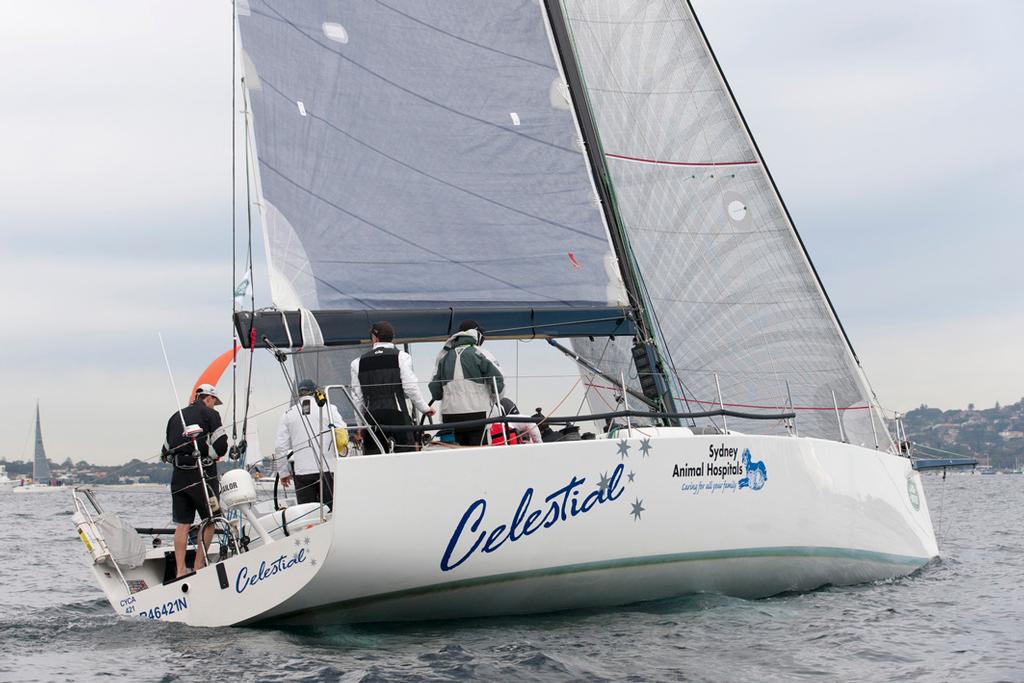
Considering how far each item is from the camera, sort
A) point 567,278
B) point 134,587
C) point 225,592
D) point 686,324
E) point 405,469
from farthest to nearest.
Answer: point 686,324
point 567,278
point 134,587
point 225,592
point 405,469

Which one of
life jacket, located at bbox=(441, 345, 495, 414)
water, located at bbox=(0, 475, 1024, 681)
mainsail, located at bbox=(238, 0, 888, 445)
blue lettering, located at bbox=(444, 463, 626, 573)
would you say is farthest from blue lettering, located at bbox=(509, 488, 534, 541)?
mainsail, located at bbox=(238, 0, 888, 445)

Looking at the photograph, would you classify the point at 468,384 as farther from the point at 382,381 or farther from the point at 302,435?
the point at 302,435

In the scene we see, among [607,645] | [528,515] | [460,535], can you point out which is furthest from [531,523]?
[607,645]

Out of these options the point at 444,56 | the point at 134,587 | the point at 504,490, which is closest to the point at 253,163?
the point at 444,56

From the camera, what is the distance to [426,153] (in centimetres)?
990

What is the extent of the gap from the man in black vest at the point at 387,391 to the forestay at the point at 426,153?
1.66 metres

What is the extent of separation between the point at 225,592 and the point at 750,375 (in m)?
5.12

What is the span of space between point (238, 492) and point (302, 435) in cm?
119

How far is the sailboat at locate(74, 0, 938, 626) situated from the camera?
7117 millimetres

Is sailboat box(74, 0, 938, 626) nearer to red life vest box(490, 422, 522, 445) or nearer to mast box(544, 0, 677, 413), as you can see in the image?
mast box(544, 0, 677, 413)

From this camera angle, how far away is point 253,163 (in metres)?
9.62

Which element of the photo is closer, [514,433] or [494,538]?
[494,538]

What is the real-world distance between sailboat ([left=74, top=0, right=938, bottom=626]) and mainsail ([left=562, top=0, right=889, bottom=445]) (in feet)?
0.07

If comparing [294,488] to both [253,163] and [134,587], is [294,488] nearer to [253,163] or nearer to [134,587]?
[134,587]
